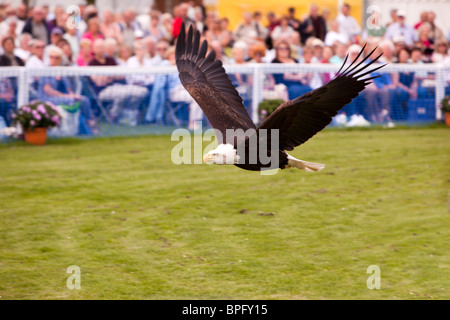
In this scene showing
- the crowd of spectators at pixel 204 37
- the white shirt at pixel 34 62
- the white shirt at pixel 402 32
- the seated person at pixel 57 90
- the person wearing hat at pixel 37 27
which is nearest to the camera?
the seated person at pixel 57 90

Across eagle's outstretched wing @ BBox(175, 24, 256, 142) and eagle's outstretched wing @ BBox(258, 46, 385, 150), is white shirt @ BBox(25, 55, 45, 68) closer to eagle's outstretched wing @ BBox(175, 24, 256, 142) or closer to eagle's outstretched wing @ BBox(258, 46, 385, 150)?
eagle's outstretched wing @ BBox(175, 24, 256, 142)

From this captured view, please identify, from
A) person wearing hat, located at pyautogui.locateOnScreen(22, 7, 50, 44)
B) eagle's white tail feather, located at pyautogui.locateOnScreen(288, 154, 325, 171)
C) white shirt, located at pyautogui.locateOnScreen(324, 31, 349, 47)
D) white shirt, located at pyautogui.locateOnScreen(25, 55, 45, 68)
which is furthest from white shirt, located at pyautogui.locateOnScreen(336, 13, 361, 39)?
eagle's white tail feather, located at pyautogui.locateOnScreen(288, 154, 325, 171)

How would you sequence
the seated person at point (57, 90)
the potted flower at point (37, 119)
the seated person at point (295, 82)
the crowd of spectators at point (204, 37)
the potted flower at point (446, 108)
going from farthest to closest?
the potted flower at point (446, 108) < the seated person at point (295, 82) < the crowd of spectators at point (204, 37) < the seated person at point (57, 90) < the potted flower at point (37, 119)

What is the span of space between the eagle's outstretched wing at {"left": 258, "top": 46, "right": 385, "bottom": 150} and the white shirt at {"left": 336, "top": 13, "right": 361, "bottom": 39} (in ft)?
34.9

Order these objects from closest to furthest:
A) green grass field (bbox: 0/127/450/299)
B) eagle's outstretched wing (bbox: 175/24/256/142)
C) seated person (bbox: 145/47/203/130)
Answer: green grass field (bbox: 0/127/450/299) < eagle's outstretched wing (bbox: 175/24/256/142) < seated person (bbox: 145/47/203/130)

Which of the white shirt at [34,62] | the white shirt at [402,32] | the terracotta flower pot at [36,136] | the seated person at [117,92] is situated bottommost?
the terracotta flower pot at [36,136]

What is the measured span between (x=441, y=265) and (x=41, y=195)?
4.90 meters

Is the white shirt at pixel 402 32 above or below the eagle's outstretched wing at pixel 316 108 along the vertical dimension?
above

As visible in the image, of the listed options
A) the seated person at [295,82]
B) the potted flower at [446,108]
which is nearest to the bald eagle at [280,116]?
the seated person at [295,82]

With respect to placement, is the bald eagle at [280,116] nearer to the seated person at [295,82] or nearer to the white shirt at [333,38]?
the seated person at [295,82]

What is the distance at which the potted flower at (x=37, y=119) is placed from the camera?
471 inches

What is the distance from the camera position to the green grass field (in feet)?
22.6

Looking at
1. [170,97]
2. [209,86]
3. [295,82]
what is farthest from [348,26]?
[209,86]
